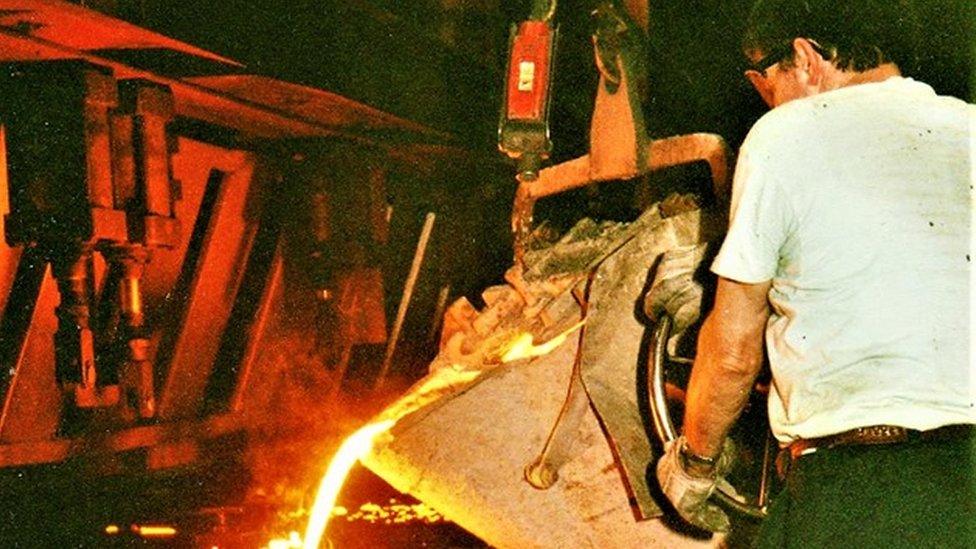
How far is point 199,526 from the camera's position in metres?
5.52

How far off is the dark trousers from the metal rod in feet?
19.5

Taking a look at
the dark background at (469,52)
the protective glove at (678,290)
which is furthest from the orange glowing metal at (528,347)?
the dark background at (469,52)

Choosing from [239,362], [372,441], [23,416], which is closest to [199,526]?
[23,416]

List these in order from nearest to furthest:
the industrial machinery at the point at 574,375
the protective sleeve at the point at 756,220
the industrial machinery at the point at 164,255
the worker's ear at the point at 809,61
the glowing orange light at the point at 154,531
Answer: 1. the protective sleeve at the point at 756,220
2. the worker's ear at the point at 809,61
3. the industrial machinery at the point at 574,375
4. the industrial machinery at the point at 164,255
5. the glowing orange light at the point at 154,531

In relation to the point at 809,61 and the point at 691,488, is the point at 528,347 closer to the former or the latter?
the point at 691,488

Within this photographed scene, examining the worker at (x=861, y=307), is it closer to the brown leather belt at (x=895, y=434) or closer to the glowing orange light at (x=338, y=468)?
the brown leather belt at (x=895, y=434)

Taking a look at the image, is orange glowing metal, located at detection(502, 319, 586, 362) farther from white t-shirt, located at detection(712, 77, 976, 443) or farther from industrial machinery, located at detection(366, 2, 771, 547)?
white t-shirt, located at detection(712, 77, 976, 443)

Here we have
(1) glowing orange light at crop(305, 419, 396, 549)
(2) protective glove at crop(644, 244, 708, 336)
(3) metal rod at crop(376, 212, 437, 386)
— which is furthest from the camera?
(3) metal rod at crop(376, 212, 437, 386)

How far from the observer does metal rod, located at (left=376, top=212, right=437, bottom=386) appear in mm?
8250

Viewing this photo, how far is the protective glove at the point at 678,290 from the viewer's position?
10.0 feet

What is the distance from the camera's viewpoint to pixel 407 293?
8.52 meters

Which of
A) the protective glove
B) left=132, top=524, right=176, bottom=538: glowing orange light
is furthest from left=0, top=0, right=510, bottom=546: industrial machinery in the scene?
the protective glove

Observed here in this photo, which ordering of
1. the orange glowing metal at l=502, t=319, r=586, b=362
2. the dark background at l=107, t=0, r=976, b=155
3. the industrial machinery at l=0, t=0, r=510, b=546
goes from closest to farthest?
the orange glowing metal at l=502, t=319, r=586, b=362, the dark background at l=107, t=0, r=976, b=155, the industrial machinery at l=0, t=0, r=510, b=546

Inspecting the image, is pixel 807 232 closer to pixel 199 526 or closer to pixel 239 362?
pixel 199 526
